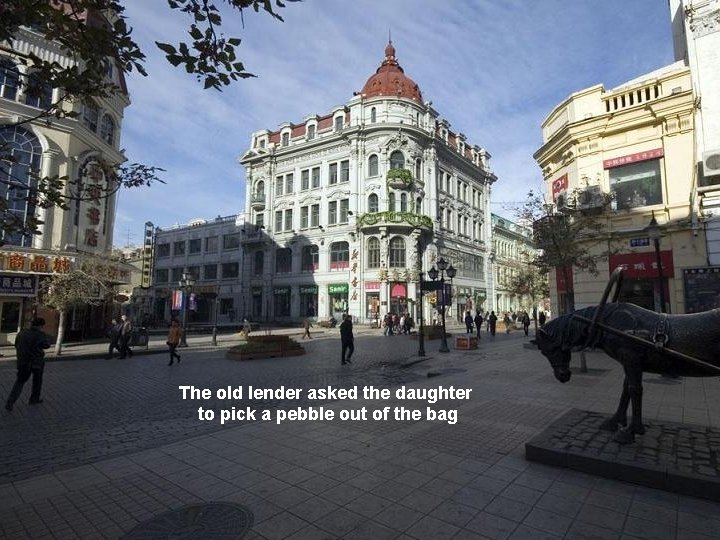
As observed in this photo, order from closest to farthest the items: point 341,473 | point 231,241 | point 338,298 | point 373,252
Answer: point 341,473, point 373,252, point 338,298, point 231,241

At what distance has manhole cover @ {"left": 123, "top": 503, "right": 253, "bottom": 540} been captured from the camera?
11.3 ft

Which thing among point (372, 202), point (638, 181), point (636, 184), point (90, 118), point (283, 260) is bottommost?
point (636, 184)

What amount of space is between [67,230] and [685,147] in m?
30.2

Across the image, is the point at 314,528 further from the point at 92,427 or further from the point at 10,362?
the point at 10,362

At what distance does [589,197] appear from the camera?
16719mm

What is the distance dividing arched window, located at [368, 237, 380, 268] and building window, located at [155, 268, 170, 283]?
112 feet

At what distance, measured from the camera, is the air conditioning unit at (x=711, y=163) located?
13.5 meters

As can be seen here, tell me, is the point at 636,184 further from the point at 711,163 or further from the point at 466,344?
the point at 466,344

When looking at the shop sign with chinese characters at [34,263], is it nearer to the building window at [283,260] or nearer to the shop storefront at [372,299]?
the shop storefront at [372,299]

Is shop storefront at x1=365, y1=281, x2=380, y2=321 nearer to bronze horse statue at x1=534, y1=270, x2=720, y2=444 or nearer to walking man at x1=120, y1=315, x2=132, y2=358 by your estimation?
walking man at x1=120, y1=315, x2=132, y2=358

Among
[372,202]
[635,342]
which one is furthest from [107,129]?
[635,342]

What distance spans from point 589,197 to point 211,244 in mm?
48025

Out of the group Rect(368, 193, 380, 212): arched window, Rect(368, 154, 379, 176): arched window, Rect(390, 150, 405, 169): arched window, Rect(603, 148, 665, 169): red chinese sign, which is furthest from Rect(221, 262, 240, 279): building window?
Rect(603, 148, 665, 169): red chinese sign

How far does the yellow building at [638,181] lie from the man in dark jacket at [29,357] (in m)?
15.5
